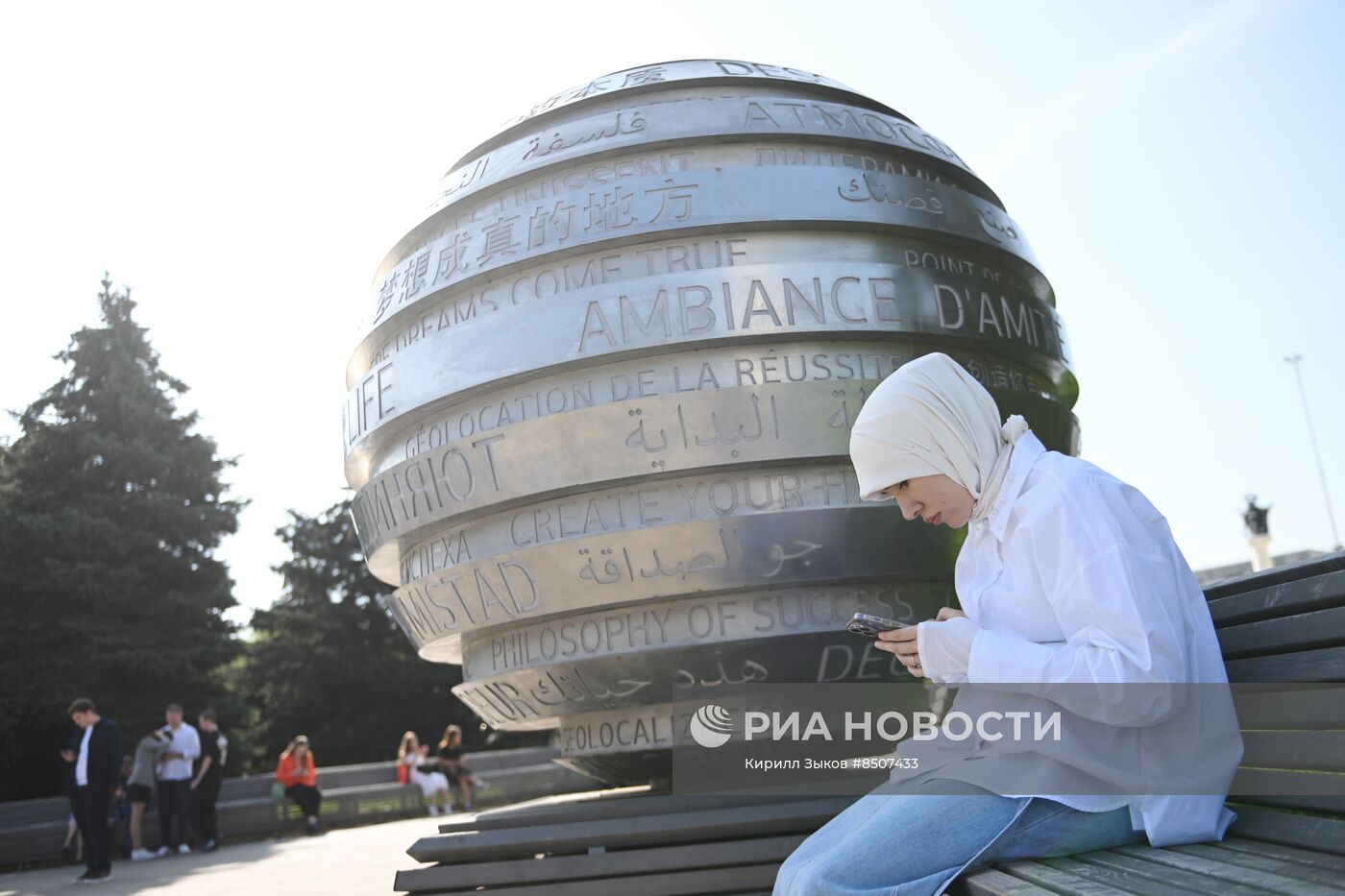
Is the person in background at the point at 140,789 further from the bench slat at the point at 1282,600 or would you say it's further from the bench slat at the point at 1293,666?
the bench slat at the point at 1293,666

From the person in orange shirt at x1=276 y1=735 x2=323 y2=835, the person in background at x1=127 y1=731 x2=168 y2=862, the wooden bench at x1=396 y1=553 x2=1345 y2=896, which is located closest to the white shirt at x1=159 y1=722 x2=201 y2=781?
the person in background at x1=127 y1=731 x2=168 y2=862

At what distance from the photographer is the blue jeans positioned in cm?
250

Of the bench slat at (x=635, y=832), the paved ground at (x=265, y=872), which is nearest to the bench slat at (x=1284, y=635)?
the bench slat at (x=635, y=832)

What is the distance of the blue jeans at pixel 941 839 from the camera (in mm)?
2504

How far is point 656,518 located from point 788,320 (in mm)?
855

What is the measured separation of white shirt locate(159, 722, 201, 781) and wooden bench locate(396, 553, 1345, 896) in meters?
9.94

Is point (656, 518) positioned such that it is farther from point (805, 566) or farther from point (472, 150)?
point (472, 150)

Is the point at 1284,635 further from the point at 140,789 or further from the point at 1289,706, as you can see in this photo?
the point at 140,789

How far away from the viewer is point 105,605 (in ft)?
80.8

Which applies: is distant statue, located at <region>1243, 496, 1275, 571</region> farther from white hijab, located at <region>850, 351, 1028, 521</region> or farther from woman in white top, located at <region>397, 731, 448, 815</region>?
white hijab, located at <region>850, 351, 1028, 521</region>

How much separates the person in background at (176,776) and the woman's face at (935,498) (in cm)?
1226

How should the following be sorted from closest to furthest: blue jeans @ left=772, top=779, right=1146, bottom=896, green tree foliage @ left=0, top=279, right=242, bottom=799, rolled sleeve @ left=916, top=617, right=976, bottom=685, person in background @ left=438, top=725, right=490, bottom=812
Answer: blue jeans @ left=772, top=779, right=1146, bottom=896
rolled sleeve @ left=916, top=617, right=976, bottom=685
person in background @ left=438, top=725, right=490, bottom=812
green tree foliage @ left=0, top=279, right=242, bottom=799

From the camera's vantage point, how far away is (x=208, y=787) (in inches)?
547

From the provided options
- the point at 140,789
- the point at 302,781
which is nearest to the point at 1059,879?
the point at 140,789
